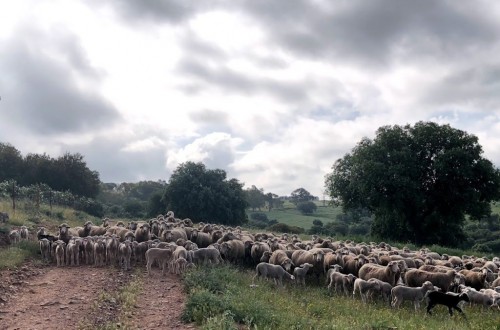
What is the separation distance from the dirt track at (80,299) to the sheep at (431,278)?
7560 mm

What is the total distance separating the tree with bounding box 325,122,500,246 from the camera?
42031 millimetres

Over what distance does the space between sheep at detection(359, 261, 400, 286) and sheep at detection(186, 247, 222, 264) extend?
5.46 m

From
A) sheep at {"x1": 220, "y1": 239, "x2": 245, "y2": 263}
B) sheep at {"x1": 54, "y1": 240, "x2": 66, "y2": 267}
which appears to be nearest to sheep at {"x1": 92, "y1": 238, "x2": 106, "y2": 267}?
sheep at {"x1": 54, "y1": 240, "x2": 66, "y2": 267}

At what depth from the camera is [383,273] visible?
1720 centimetres

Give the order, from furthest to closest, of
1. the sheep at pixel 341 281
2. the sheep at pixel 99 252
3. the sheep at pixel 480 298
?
1. the sheep at pixel 99 252
2. the sheep at pixel 341 281
3. the sheep at pixel 480 298

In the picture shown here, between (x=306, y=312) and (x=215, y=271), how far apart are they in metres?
4.13

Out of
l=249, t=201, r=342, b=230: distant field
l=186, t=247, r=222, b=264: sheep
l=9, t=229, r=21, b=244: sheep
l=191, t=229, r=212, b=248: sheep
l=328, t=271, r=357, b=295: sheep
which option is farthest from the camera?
l=249, t=201, r=342, b=230: distant field

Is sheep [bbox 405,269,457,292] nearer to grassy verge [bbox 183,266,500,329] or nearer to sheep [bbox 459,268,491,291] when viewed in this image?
sheep [bbox 459,268,491,291]

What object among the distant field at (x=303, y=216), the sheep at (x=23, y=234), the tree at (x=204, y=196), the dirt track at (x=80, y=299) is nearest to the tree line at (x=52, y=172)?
the tree at (x=204, y=196)

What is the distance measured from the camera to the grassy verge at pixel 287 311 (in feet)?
37.6

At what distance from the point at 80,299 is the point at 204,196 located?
45293 millimetres

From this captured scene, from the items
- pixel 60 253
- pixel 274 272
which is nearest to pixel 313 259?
pixel 274 272

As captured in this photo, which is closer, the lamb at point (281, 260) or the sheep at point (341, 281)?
the sheep at point (341, 281)

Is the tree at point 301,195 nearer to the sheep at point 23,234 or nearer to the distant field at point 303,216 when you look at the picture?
the distant field at point 303,216
